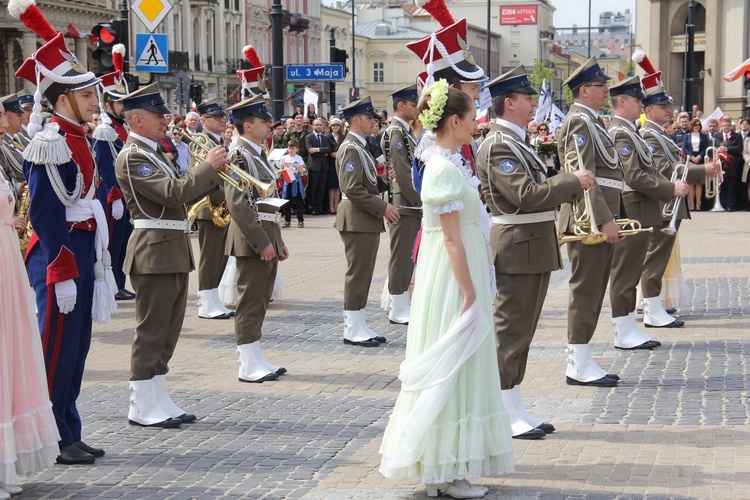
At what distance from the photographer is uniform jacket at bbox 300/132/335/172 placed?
84.7 ft

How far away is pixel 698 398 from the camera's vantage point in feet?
27.9

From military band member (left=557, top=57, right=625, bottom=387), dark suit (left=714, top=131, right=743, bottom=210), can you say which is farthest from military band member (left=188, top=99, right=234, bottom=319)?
dark suit (left=714, top=131, right=743, bottom=210)

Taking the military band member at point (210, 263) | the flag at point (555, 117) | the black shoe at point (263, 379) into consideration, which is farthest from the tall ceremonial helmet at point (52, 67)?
the flag at point (555, 117)

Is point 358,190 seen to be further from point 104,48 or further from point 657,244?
point 104,48

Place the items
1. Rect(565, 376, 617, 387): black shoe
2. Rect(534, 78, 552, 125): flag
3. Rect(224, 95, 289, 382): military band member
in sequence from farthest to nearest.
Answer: Rect(534, 78, 552, 125): flag < Rect(224, 95, 289, 382): military band member < Rect(565, 376, 617, 387): black shoe

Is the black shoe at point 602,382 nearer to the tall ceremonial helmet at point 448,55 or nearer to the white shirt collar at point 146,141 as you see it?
the tall ceremonial helmet at point 448,55

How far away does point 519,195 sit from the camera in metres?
7.27

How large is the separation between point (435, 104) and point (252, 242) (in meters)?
3.18

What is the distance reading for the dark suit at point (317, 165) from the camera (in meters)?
25.8

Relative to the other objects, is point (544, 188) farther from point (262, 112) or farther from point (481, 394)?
point (262, 112)

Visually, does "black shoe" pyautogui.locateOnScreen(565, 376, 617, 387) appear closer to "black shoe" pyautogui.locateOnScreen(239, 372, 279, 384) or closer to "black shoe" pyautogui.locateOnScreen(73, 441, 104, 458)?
"black shoe" pyautogui.locateOnScreen(239, 372, 279, 384)

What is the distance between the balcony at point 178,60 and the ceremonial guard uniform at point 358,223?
62.9 m

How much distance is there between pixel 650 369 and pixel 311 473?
3.74 m

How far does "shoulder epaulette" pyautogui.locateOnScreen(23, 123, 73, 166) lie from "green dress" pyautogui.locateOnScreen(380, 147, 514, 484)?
209 cm
